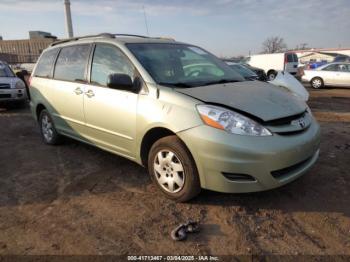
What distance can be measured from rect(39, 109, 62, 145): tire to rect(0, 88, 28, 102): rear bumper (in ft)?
15.1

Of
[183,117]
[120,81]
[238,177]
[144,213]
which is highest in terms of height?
[120,81]

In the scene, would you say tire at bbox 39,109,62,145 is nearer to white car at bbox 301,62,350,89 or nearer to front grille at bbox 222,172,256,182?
front grille at bbox 222,172,256,182

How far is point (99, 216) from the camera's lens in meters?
3.15

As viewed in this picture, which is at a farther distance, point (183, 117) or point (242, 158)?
point (183, 117)

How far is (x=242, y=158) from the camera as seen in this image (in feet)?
9.28

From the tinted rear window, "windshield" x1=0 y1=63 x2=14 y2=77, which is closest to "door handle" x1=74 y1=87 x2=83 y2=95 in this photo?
"windshield" x1=0 y1=63 x2=14 y2=77

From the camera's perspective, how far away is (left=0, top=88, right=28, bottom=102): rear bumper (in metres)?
9.41

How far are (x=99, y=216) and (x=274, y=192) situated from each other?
194cm

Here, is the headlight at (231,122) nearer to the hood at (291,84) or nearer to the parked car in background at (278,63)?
the hood at (291,84)

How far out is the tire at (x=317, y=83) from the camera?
15.7 metres

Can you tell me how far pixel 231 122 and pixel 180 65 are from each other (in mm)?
1384

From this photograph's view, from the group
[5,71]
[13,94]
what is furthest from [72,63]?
[5,71]

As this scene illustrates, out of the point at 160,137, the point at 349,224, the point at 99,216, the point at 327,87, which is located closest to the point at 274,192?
the point at 349,224

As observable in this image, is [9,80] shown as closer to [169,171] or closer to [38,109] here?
[38,109]
